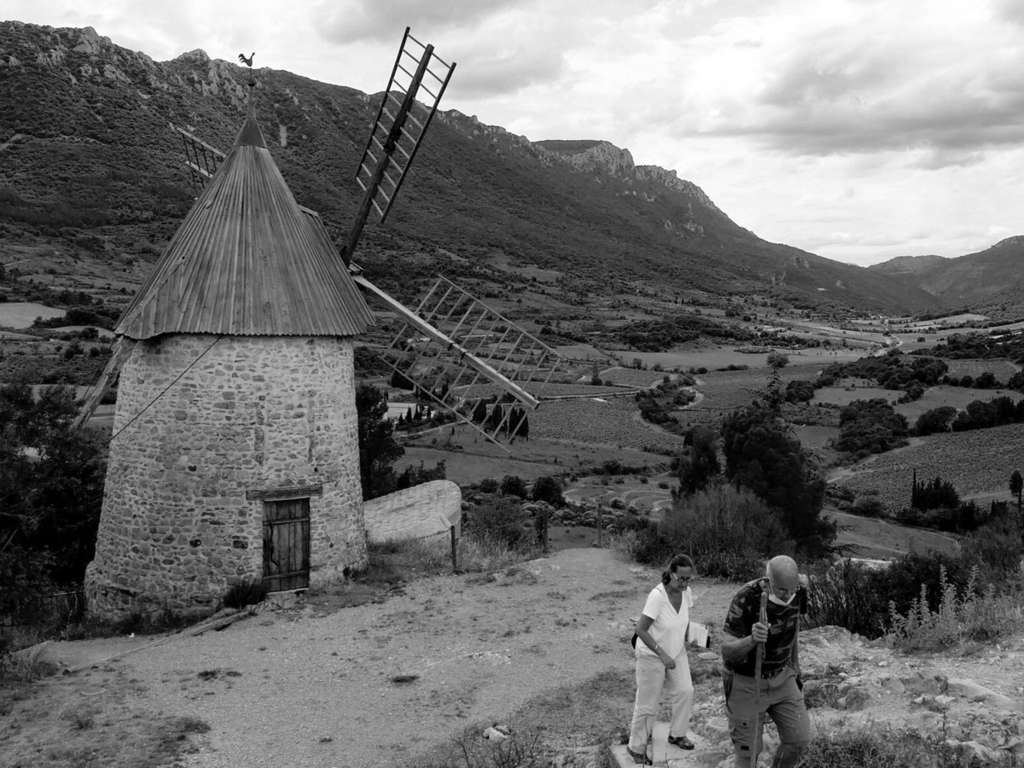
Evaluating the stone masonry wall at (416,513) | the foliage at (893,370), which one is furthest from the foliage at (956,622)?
the foliage at (893,370)

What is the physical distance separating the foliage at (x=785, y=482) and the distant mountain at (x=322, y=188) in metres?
11.9

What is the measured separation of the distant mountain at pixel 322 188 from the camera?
61094mm

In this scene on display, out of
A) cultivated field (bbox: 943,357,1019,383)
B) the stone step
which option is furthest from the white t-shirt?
cultivated field (bbox: 943,357,1019,383)

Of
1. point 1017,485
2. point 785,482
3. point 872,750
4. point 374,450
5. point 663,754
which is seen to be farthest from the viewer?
point 1017,485

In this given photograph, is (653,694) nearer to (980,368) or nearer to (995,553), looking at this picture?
(995,553)

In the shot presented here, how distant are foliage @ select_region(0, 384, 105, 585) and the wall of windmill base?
831mm

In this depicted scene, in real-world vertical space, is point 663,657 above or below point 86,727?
above

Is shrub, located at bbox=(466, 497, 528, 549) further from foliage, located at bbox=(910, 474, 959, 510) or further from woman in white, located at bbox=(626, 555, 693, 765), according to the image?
foliage, located at bbox=(910, 474, 959, 510)

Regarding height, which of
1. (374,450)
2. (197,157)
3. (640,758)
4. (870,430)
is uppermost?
(197,157)

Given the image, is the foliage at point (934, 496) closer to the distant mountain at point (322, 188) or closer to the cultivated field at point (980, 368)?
the distant mountain at point (322, 188)

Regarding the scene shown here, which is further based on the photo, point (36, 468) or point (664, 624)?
point (36, 468)

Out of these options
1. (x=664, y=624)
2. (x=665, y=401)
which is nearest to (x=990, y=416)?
(x=665, y=401)

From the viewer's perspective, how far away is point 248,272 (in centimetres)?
1192

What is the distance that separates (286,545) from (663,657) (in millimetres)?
7315
